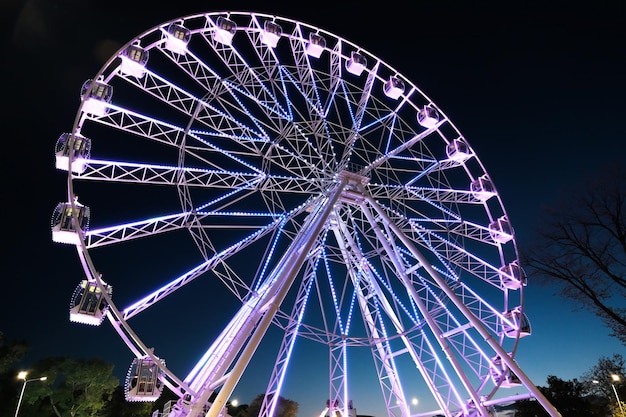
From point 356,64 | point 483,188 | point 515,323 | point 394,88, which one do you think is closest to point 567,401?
point 515,323

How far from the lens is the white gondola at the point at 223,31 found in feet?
53.3

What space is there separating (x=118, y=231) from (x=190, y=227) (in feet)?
7.33

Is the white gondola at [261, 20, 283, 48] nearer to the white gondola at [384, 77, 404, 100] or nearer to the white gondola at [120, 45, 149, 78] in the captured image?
the white gondola at [120, 45, 149, 78]

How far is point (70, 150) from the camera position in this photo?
12891 mm

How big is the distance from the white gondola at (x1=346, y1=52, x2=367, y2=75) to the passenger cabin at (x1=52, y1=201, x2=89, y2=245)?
12.3 m

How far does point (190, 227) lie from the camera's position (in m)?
14.3

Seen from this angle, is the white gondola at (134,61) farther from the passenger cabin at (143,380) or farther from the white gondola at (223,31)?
the passenger cabin at (143,380)

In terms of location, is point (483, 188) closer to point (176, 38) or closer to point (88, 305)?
point (176, 38)

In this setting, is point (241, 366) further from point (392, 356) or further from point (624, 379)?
point (624, 379)

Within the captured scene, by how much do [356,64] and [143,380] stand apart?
14.8 meters

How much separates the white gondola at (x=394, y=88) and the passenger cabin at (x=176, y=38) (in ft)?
29.2

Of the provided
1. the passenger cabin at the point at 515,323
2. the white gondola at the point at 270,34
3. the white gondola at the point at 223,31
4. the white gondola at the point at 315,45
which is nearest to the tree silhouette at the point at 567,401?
the passenger cabin at the point at 515,323

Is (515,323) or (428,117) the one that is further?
(428,117)

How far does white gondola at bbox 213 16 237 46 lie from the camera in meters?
16.2
